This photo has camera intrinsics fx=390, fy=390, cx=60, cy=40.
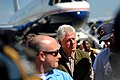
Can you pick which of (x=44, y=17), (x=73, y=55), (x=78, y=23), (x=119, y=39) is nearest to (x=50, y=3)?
(x=44, y=17)

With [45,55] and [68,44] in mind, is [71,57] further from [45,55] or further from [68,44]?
[45,55]

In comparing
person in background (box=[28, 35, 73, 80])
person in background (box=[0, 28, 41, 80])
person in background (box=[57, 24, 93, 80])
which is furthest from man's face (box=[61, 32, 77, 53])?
person in background (box=[0, 28, 41, 80])

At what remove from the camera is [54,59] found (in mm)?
3104

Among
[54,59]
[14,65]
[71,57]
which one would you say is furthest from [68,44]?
[14,65]

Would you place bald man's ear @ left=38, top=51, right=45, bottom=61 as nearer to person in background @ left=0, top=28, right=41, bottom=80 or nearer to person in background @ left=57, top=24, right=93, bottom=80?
person in background @ left=57, top=24, right=93, bottom=80

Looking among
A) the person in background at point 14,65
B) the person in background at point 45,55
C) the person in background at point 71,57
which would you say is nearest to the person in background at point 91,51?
the person in background at point 71,57

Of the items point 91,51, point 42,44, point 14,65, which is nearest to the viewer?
point 14,65

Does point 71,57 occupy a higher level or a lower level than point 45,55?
lower

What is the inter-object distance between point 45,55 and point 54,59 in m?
0.08

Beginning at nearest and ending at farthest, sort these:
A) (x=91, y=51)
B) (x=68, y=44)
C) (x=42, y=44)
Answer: (x=42, y=44)
(x=68, y=44)
(x=91, y=51)

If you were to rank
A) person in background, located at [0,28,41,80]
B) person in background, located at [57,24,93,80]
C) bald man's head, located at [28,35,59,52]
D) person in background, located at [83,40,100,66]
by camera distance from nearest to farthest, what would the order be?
1. person in background, located at [0,28,41,80]
2. bald man's head, located at [28,35,59,52]
3. person in background, located at [57,24,93,80]
4. person in background, located at [83,40,100,66]

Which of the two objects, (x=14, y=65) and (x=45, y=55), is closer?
(x=14, y=65)

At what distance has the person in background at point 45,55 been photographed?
9.93 ft

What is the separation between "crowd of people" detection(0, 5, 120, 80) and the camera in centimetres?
104
